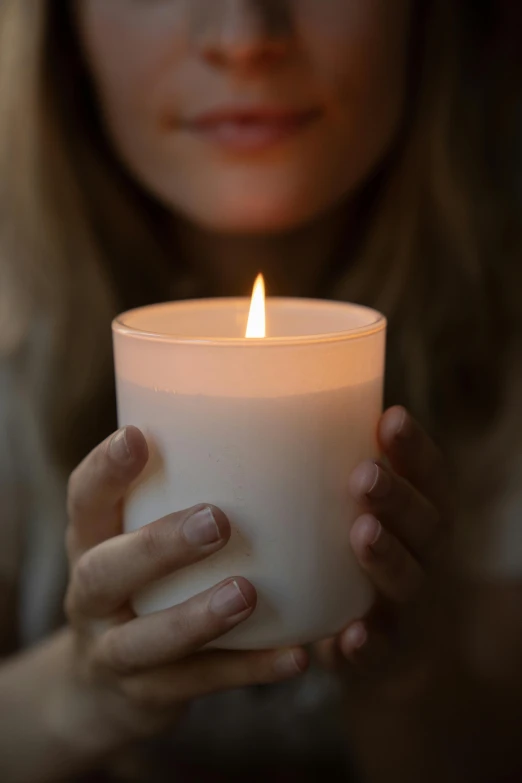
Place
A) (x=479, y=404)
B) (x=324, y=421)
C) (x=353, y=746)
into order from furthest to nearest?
1. (x=479, y=404)
2. (x=353, y=746)
3. (x=324, y=421)

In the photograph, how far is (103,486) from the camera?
0.46 metres

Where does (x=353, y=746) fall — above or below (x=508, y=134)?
below

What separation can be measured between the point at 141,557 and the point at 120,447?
0.07 metres

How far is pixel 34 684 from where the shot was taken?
2.23 ft

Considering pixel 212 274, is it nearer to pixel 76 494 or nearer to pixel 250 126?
pixel 250 126

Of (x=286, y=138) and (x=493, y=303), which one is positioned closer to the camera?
(x=286, y=138)

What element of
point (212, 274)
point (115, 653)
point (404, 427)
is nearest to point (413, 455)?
point (404, 427)

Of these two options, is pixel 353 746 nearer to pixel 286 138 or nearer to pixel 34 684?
pixel 34 684

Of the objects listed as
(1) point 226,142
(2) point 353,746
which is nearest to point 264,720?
(2) point 353,746

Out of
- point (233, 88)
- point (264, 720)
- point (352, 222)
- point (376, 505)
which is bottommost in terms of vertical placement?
point (264, 720)

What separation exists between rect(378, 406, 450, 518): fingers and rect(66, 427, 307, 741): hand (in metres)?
0.13

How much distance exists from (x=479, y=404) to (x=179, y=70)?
0.46 m

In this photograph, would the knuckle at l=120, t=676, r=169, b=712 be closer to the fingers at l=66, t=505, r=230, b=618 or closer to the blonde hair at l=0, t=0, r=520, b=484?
the fingers at l=66, t=505, r=230, b=618

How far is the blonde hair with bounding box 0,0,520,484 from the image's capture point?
762 mm
